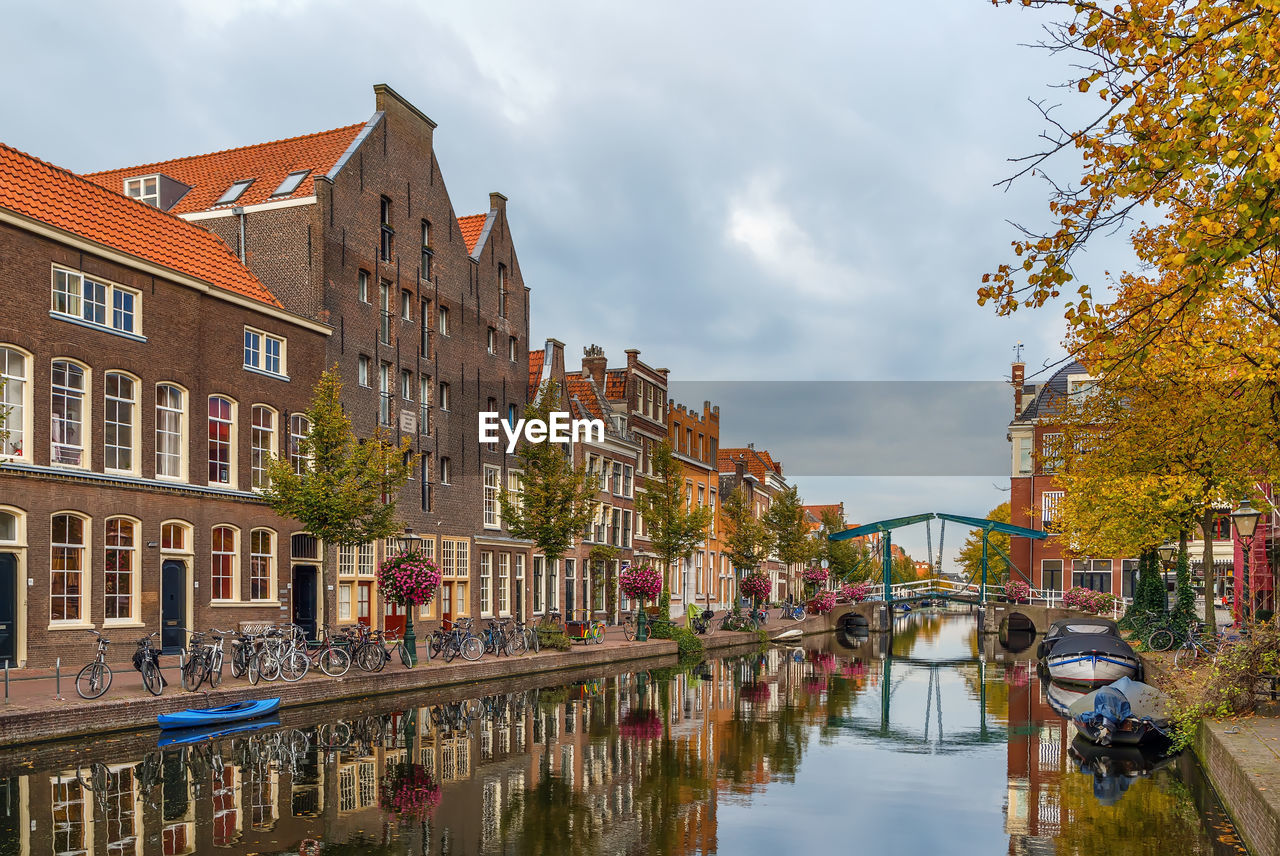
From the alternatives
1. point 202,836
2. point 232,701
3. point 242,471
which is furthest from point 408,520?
point 202,836

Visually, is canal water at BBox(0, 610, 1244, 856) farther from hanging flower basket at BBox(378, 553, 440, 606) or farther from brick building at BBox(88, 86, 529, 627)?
brick building at BBox(88, 86, 529, 627)

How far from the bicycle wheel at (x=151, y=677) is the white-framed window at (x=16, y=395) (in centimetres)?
669

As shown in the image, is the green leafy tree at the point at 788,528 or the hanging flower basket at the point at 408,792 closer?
the hanging flower basket at the point at 408,792

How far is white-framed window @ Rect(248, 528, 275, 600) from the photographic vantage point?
1219 inches

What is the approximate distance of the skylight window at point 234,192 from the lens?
119ft

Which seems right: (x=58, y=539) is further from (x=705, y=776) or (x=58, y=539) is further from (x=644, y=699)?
(x=705, y=776)

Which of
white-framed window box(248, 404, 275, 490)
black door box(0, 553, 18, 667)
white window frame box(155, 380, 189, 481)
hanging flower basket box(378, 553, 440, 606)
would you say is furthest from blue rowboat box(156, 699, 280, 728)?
white-framed window box(248, 404, 275, 490)

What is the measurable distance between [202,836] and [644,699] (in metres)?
15.5

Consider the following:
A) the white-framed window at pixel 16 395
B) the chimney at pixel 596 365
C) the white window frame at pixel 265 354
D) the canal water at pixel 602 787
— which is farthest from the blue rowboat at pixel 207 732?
the chimney at pixel 596 365

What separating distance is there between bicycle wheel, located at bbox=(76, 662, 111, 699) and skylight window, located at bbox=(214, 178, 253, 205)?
20.5m

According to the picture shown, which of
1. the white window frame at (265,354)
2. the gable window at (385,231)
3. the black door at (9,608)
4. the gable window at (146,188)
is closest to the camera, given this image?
the black door at (9,608)

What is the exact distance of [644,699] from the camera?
26484 mm

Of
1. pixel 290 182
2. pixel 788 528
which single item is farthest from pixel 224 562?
pixel 788 528

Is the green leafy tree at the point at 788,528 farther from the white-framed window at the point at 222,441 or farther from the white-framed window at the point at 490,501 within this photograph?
the white-framed window at the point at 222,441
